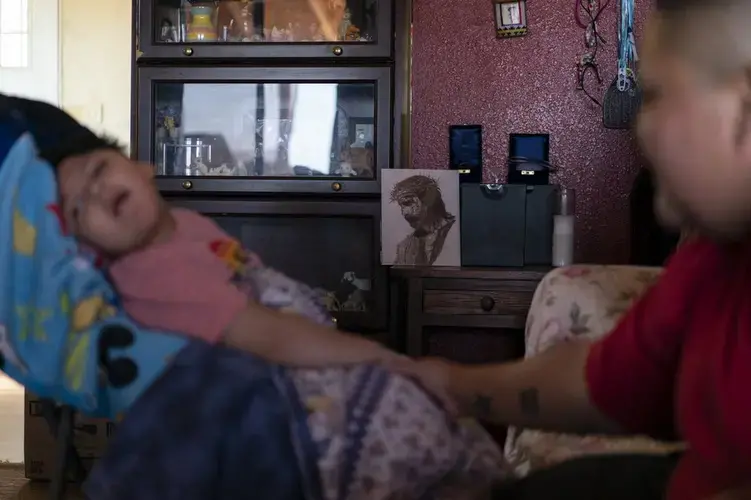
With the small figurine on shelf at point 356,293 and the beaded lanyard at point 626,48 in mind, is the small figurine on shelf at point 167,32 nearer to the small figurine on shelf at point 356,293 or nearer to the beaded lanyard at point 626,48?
the small figurine on shelf at point 356,293

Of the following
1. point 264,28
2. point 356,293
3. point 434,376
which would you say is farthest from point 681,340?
point 264,28

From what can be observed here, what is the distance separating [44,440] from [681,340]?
2074mm

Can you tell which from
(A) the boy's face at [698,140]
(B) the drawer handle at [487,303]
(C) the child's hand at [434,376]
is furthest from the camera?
(B) the drawer handle at [487,303]

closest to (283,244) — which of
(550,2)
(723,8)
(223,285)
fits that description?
(550,2)

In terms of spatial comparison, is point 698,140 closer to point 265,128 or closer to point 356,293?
point 356,293

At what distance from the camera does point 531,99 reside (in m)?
2.40

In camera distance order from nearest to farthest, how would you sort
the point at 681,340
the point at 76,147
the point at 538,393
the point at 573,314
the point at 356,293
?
the point at 681,340 < the point at 538,393 < the point at 76,147 < the point at 573,314 < the point at 356,293

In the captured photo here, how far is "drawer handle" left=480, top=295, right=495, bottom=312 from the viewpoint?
201cm

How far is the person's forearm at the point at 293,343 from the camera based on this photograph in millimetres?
925

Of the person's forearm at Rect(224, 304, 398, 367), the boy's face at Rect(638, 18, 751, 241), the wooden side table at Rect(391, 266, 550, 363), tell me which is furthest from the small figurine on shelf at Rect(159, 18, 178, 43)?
the boy's face at Rect(638, 18, 751, 241)

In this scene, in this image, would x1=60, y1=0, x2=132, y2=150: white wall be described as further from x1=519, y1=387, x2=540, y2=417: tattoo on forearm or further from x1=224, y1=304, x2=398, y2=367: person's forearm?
x1=519, y1=387, x2=540, y2=417: tattoo on forearm

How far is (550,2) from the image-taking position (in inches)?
93.2

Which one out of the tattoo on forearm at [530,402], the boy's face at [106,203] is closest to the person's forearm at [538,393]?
the tattoo on forearm at [530,402]

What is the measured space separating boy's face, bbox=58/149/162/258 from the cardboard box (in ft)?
4.19
